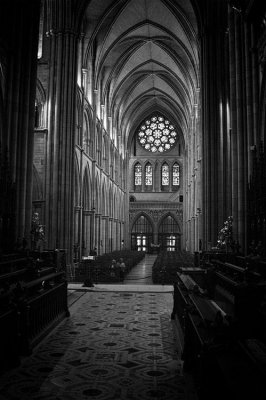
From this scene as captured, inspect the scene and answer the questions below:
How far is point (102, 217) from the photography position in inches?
1582

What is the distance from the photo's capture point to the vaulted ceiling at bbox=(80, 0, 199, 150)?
30344 millimetres

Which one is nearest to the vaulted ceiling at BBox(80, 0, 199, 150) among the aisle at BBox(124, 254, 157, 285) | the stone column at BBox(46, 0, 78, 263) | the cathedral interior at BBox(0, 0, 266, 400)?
the cathedral interior at BBox(0, 0, 266, 400)

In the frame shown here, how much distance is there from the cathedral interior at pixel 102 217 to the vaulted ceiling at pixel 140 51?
0.16m

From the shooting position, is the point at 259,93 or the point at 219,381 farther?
the point at 259,93

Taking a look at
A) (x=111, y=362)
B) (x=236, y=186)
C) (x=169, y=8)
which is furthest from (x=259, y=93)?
(x=169, y=8)

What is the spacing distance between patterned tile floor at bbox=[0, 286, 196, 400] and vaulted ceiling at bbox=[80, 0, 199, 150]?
23.1 m

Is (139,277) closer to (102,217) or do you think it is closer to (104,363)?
(104,363)

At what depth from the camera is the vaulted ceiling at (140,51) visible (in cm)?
3034

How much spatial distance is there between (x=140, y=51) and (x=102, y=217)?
17619 millimetres

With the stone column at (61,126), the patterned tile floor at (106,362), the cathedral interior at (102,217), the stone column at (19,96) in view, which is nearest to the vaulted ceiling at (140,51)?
the cathedral interior at (102,217)

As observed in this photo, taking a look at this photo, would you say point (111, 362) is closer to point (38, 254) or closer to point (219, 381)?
point (219, 381)

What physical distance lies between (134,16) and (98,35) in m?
3.60

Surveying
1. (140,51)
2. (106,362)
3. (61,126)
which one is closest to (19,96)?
(61,126)

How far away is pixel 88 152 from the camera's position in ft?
108
